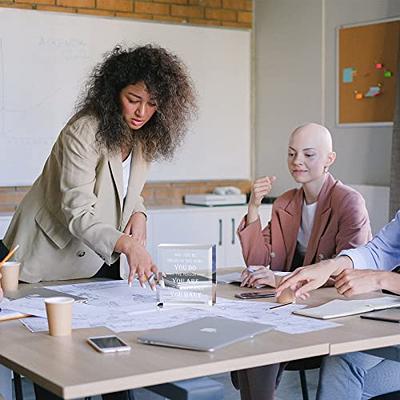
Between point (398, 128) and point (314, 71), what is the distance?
1039mm

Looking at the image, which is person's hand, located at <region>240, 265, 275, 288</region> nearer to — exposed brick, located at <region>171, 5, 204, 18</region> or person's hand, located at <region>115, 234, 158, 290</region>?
person's hand, located at <region>115, 234, 158, 290</region>

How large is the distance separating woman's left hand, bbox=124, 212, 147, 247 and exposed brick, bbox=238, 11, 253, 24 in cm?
330

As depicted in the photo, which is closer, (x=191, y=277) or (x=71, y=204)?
(x=191, y=277)

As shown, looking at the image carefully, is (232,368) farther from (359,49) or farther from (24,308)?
(359,49)

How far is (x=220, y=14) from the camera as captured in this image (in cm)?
600

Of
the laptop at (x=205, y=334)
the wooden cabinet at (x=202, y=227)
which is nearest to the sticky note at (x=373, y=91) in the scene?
the wooden cabinet at (x=202, y=227)

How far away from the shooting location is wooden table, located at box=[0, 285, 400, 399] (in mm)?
1674

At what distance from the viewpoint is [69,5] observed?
534cm

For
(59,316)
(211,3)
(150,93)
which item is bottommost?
(59,316)

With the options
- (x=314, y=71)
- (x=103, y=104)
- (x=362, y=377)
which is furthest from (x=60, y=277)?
(x=314, y=71)

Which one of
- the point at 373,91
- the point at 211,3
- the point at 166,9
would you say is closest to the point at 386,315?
the point at 373,91

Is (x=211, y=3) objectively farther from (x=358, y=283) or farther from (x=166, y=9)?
(x=358, y=283)

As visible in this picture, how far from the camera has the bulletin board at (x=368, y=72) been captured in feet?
16.7

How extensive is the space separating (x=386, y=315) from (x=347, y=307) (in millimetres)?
137
